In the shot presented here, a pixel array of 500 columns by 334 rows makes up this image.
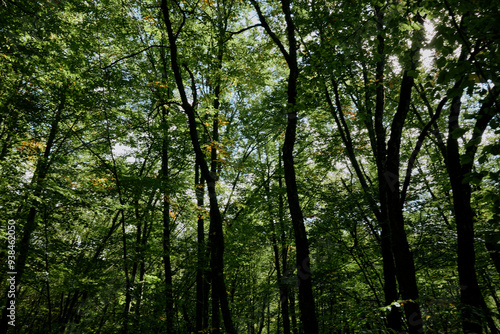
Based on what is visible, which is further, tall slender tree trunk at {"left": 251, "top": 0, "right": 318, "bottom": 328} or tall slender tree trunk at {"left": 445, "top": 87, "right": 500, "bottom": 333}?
tall slender tree trunk at {"left": 251, "top": 0, "right": 318, "bottom": 328}

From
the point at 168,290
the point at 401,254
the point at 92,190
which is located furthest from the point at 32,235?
the point at 401,254

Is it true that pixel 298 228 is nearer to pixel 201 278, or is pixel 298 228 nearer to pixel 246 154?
pixel 201 278

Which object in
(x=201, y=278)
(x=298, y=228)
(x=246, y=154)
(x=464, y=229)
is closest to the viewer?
(x=464, y=229)

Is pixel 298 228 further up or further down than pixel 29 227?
further down

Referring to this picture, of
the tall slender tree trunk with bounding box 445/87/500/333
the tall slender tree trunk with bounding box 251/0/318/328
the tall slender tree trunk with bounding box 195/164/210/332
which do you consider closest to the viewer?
the tall slender tree trunk with bounding box 445/87/500/333

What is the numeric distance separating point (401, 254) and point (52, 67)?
10226mm

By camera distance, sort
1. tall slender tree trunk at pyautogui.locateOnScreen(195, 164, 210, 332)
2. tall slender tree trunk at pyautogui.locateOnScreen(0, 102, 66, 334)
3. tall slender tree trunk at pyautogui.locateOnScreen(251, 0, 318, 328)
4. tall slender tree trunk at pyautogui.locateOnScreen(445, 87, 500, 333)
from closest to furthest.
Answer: tall slender tree trunk at pyautogui.locateOnScreen(445, 87, 500, 333) → tall slender tree trunk at pyautogui.locateOnScreen(251, 0, 318, 328) → tall slender tree trunk at pyautogui.locateOnScreen(0, 102, 66, 334) → tall slender tree trunk at pyautogui.locateOnScreen(195, 164, 210, 332)

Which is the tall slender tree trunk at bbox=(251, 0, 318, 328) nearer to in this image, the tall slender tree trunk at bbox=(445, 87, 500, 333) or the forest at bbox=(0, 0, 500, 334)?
the forest at bbox=(0, 0, 500, 334)

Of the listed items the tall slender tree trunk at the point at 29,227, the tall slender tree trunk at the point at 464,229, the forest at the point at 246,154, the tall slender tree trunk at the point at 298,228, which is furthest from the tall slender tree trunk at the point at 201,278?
the tall slender tree trunk at the point at 464,229

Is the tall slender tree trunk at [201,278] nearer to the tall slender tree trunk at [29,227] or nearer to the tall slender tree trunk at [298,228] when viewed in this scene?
the tall slender tree trunk at [298,228]

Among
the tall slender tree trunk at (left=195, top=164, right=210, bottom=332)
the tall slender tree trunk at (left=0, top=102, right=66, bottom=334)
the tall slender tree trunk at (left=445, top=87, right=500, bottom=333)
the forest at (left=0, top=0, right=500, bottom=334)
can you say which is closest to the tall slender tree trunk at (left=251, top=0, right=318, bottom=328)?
the forest at (left=0, top=0, right=500, bottom=334)

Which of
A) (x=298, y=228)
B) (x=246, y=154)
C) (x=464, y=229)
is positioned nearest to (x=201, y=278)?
(x=246, y=154)

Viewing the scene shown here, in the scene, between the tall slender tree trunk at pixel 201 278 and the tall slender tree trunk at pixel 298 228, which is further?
the tall slender tree trunk at pixel 201 278

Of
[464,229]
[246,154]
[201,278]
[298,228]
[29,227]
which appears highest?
[246,154]
